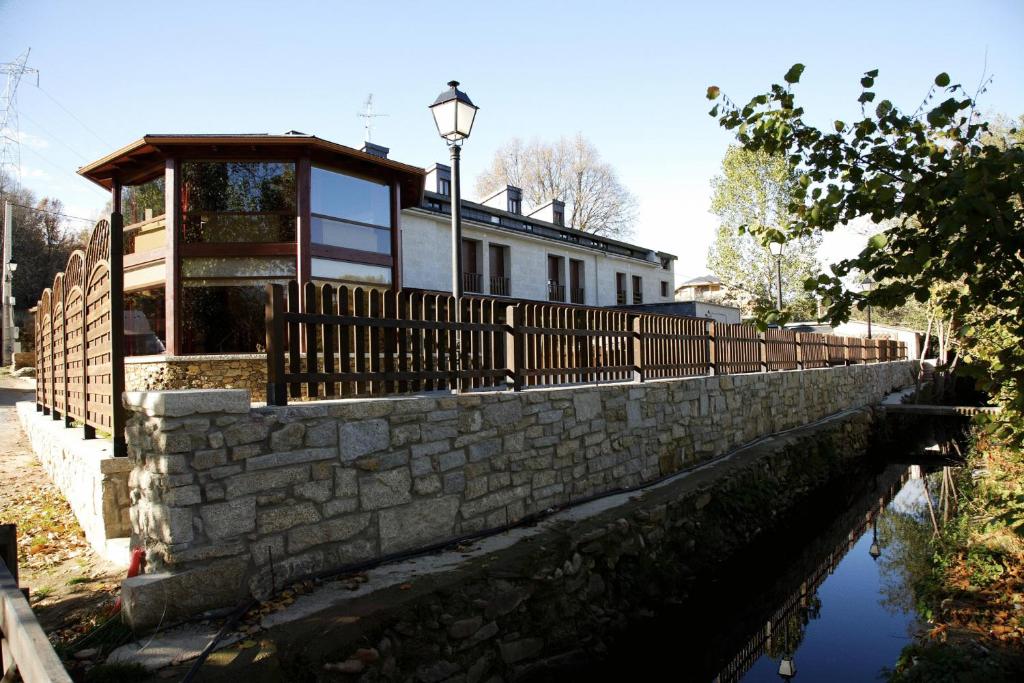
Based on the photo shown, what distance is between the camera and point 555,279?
2284 centimetres

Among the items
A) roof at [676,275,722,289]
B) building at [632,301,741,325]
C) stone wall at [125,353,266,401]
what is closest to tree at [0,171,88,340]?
stone wall at [125,353,266,401]

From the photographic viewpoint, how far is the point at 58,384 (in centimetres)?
674

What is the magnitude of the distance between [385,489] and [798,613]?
4342 millimetres

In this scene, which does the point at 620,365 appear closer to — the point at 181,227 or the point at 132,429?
the point at 132,429

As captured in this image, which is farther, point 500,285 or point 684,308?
point 684,308

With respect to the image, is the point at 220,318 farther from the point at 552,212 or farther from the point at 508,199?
the point at 552,212

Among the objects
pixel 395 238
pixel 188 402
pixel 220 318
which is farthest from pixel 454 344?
pixel 395 238

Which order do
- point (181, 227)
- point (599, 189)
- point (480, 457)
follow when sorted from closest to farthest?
point (480, 457)
point (181, 227)
point (599, 189)

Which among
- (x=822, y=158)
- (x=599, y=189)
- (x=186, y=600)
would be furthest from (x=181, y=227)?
(x=599, y=189)

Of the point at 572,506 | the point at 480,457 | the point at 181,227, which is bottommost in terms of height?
the point at 572,506

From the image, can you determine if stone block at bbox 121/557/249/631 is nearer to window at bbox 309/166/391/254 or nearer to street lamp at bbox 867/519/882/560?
street lamp at bbox 867/519/882/560

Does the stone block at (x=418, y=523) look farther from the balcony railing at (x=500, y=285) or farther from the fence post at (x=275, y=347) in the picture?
the balcony railing at (x=500, y=285)

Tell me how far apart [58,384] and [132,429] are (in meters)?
4.26

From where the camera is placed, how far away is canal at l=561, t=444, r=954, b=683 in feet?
15.8
